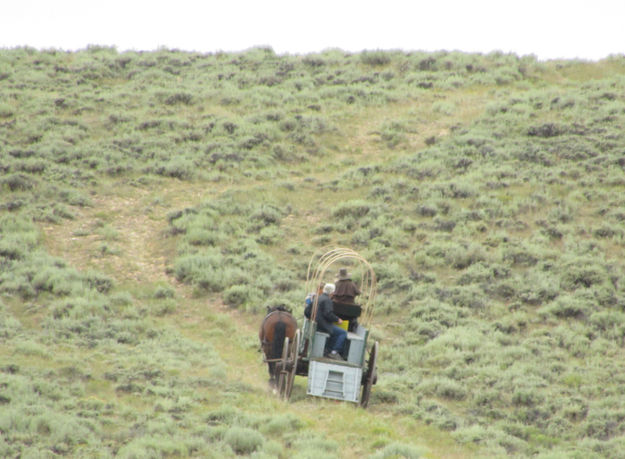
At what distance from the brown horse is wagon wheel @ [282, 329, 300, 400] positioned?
2.89 ft

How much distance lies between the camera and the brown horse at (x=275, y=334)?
14.1 metres

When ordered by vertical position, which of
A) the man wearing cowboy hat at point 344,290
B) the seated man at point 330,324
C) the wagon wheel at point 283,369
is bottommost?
the wagon wheel at point 283,369

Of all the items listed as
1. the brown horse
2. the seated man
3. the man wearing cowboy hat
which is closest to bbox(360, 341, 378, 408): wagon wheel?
the seated man

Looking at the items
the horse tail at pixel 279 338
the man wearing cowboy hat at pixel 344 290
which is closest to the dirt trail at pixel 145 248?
the horse tail at pixel 279 338

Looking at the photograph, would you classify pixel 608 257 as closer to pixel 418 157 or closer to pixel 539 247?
pixel 539 247

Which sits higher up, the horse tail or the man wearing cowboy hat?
the man wearing cowboy hat

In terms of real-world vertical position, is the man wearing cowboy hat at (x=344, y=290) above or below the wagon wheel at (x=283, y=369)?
above

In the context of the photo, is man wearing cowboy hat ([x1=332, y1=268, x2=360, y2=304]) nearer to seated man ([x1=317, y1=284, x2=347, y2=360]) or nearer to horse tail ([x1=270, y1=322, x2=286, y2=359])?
seated man ([x1=317, y1=284, x2=347, y2=360])

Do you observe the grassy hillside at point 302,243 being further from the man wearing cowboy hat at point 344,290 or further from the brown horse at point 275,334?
the man wearing cowboy hat at point 344,290

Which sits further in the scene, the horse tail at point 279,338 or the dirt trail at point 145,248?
the dirt trail at point 145,248

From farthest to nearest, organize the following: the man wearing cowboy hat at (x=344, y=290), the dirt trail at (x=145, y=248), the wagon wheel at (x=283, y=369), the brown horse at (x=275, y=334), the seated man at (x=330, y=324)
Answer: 1. the dirt trail at (x=145, y=248)
2. the brown horse at (x=275, y=334)
3. the man wearing cowboy hat at (x=344, y=290)
4. the wagon wheel at (x=283, y=369)
5. the seated man at (x=330, y=324)

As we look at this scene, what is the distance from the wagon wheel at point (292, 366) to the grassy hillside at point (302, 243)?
0.86ft

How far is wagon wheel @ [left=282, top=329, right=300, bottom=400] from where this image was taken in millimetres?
12859

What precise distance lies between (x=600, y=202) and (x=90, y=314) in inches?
675
